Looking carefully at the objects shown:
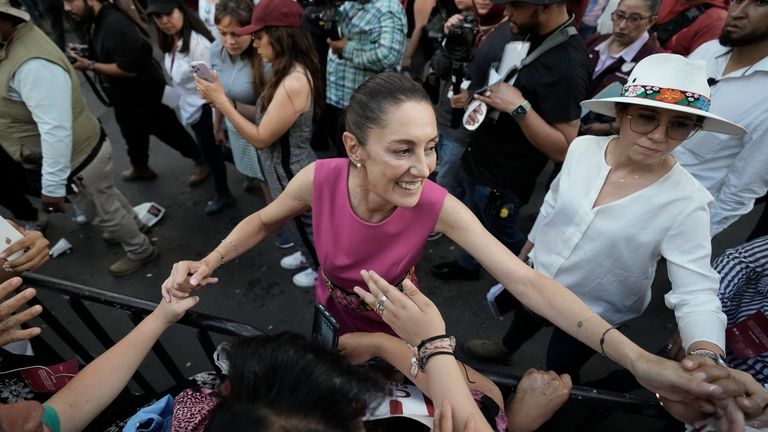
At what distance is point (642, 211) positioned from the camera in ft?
5.14

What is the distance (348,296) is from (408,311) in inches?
23.8

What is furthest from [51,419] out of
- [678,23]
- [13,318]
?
[678,23]

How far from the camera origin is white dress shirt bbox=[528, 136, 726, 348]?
146 centimetres

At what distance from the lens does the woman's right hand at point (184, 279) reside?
4.92 ft

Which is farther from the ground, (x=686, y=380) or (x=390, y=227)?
(x=390, y=227)

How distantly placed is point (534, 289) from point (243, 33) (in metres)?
2.14

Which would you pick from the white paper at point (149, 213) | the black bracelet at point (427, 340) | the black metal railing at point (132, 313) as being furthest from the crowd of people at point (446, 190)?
the white paper at point (149, 213)

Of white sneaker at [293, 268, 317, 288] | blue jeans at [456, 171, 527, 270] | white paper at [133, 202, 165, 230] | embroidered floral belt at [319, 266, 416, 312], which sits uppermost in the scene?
embroidered floral belt at [319, 266, 416, 312]

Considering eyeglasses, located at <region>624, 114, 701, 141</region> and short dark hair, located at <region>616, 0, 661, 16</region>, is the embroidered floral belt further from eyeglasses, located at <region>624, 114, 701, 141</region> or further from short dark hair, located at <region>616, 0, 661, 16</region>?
short dark hair, located at <region>616, 0, 661, 16</region>

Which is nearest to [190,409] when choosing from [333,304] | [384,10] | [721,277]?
[333,304]

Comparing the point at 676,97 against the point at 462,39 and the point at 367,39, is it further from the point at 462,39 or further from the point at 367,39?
the point at 367,39

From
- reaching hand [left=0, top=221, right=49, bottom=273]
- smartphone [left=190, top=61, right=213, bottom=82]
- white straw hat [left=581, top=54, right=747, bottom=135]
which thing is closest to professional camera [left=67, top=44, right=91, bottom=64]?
smartphone [left=190, top=61, right=213, bottom=82]

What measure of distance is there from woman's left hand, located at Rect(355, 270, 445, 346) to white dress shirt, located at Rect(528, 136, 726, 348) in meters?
0.88

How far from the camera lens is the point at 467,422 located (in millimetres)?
1091
